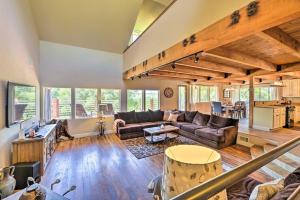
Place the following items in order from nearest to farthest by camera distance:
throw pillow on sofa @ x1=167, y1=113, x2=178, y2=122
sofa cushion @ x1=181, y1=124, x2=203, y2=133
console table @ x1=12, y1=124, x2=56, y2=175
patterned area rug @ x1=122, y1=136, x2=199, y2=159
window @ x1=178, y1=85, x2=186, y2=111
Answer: console table @ x1=12, y1=124, x2=56, y2=175, patterned area rug @ x1=122, y1=136, x2=199, y2=159, sofa cushion @ x1=181, y1=124, x2=203, y2=133, throw pillow on sofa @ x1=167, y1=113, x2=178, y2=122, window @ x1=178, y1=85, x2=186, y2=111

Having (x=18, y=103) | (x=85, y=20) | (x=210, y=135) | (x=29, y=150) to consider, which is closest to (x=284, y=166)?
(x=210, y=135)

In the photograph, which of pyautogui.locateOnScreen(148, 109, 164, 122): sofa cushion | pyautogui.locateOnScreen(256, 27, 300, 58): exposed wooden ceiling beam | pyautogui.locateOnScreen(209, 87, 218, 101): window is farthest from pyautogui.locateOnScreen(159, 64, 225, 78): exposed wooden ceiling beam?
pyautogui.locateOnScreen(209, 87, 218, 101): window

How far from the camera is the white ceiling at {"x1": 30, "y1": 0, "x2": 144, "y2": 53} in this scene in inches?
169

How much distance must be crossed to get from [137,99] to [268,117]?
4984mm

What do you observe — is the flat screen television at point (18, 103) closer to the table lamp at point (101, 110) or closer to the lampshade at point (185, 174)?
the table lamp at point (101, 110)

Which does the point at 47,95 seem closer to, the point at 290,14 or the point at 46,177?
the point at 46,177

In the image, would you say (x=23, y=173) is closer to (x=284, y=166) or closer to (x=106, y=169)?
(x=106, y=169)

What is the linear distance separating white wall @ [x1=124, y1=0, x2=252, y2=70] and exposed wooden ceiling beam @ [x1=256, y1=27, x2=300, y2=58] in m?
0.51

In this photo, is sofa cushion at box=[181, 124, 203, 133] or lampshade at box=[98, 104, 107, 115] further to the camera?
lampshade at box=[98, 104, 107, 115]

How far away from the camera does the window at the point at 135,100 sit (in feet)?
21.6

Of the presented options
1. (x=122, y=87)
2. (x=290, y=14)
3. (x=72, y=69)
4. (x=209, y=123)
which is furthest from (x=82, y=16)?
(x=209, y=123)

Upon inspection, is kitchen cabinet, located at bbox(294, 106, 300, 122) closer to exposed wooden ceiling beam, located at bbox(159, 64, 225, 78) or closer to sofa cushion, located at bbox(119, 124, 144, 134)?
exposed wooden ceiling beam, located at bbox(159, 64, 225, 78)

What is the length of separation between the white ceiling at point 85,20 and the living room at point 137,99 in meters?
0.03

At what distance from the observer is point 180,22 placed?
3.02 metres
